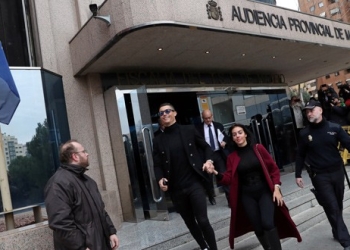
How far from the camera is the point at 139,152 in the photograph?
678 centimetres

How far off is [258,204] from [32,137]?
13.9ft

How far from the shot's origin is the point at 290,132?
37.0 feet

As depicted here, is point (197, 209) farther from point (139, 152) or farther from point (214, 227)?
point (139, 152)

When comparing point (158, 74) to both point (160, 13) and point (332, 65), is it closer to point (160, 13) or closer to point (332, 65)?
point (160, 13)

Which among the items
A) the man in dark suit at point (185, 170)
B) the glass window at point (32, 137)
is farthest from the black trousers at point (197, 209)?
the glass window at point (32, 137)

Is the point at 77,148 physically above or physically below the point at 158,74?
below

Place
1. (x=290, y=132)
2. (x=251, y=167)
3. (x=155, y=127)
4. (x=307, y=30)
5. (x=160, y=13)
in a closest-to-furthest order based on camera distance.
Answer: (x=251, y=167) < (x=160, y=13) < (x=307, y=30) < (x=155, y=127) < (x=290, y=132)

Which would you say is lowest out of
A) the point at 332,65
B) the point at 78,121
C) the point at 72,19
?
the point at 78,121

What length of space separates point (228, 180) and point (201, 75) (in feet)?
18.1

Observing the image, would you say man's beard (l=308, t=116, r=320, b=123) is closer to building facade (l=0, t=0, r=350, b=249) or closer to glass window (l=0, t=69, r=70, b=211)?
building facade (l=0, t=0, r=350, b=249)

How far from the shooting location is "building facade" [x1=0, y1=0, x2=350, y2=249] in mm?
5758

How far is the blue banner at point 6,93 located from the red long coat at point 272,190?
114 inches

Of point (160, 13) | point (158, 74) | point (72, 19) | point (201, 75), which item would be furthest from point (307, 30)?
point (72, 19)

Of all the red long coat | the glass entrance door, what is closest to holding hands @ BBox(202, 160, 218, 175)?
the red long coat
